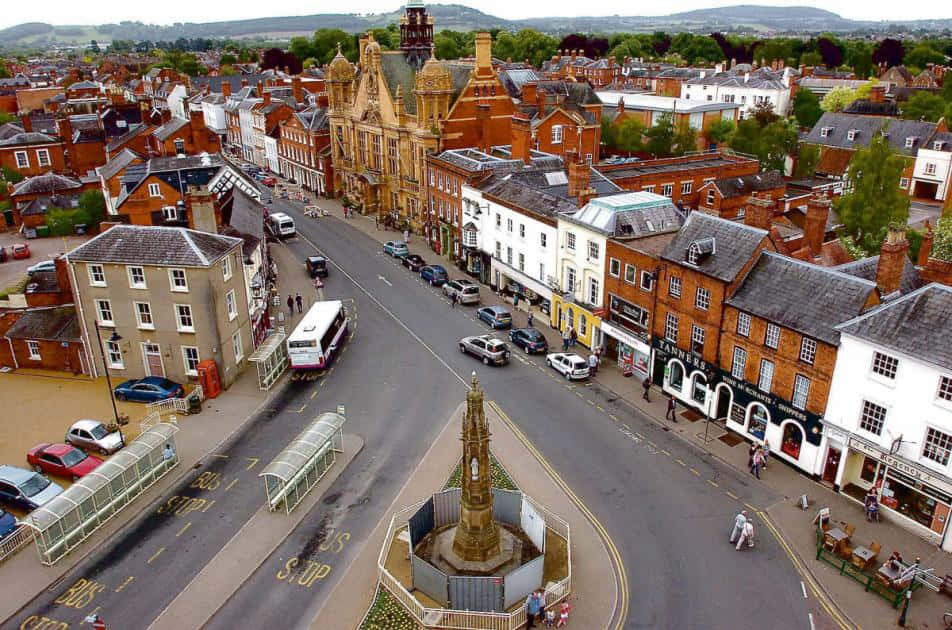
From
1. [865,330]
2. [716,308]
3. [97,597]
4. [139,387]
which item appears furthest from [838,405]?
[139,387]

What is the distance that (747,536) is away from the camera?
85.7 feet

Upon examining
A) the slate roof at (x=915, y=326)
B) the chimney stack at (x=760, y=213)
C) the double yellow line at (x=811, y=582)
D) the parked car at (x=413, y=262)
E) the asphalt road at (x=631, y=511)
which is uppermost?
the chimney stack at (x=760, y=213)

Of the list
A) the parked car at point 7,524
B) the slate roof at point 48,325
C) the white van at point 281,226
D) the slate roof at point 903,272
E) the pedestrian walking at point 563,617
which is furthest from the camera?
the white van at point 281,226

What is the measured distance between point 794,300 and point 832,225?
107ft

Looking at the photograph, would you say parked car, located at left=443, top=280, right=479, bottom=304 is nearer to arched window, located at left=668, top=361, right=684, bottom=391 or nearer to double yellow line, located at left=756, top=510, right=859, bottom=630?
arched window, located at left=668, top=361, right=684, bottom=391

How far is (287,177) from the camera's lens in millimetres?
99875

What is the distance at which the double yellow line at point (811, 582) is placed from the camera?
22859mm

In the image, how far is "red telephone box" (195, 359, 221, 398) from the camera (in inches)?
1469

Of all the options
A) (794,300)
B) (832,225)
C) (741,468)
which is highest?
(794,300)

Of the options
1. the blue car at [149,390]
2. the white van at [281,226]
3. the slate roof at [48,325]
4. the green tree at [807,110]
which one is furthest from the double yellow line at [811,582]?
the green tree at [807,110]

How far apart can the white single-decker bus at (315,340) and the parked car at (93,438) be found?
10.4 metres

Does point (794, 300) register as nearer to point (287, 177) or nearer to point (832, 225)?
point (832, 225)

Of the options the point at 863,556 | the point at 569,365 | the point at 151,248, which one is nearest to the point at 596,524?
the point at 863,556

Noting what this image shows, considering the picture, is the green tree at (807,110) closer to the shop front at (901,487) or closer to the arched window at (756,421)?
the arched window at (756,421)
